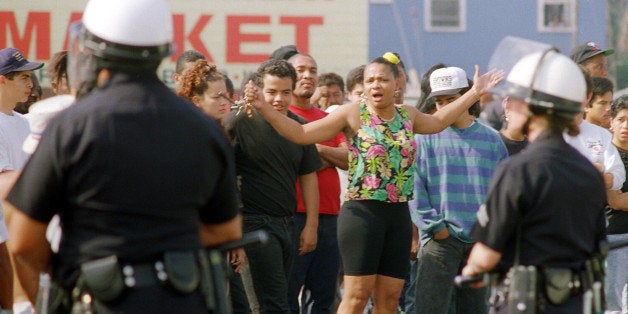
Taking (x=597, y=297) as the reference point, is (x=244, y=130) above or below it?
above

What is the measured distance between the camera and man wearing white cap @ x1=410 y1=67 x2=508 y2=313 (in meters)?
8.16

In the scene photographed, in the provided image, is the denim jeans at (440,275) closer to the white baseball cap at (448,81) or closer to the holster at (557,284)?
the white baseball cap at (448,81)

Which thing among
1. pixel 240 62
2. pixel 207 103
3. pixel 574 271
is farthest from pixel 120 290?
pixel 240 62

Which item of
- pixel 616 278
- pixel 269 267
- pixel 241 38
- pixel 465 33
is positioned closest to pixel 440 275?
pixel 269 267

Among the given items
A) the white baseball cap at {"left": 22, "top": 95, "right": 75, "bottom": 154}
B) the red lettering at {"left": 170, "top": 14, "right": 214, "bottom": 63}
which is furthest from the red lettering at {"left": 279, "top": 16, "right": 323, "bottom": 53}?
the white baseball cap at {"left": 22, "top": 95, "right": 75, "bottom": 154}

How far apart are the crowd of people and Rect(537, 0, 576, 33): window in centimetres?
1755

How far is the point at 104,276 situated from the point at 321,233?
4.81 metres

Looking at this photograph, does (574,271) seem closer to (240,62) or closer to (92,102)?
(92,102)

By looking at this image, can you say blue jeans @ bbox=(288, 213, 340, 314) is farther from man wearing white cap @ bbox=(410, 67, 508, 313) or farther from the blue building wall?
the blue building wall

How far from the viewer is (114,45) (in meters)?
4.17

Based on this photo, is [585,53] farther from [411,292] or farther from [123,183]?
[123,183]

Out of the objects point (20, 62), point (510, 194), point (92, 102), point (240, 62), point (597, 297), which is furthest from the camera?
point (240, 62)

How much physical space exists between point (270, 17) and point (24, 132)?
1176cm

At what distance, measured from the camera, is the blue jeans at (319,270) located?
8672mm
